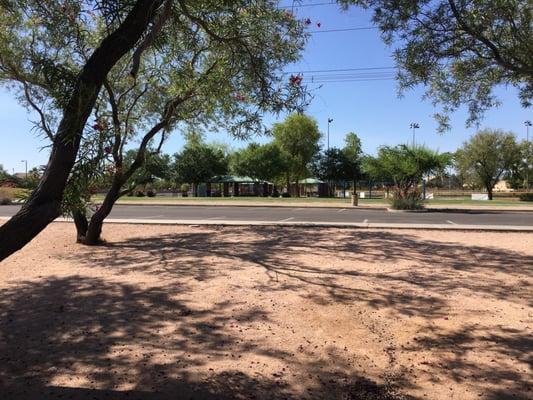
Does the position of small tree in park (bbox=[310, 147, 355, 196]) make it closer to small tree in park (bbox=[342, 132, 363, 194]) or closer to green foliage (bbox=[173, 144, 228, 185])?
small tree in park (bbox=[342, 132, 363, 194])

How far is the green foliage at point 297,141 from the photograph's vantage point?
65.9 meters

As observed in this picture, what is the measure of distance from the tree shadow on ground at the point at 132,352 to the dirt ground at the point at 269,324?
0.02 m

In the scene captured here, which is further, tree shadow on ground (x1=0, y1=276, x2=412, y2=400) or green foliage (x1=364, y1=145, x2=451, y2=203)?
green foliage (x1=364, y1=145, x2=451, y2=203)

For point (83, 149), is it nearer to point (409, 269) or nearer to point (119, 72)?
point (409, 269)

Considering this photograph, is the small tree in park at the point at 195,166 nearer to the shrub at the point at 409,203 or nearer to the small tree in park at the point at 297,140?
the small tree in park at the point at 297,140

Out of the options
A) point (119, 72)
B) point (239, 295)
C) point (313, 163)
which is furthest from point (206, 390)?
point (313, 163)

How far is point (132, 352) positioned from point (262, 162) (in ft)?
195

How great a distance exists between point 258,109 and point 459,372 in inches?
170

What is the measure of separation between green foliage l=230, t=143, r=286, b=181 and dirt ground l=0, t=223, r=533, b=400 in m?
53.9

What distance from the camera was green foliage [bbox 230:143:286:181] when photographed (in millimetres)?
64500

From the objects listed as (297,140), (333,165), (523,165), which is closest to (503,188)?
(523,165)

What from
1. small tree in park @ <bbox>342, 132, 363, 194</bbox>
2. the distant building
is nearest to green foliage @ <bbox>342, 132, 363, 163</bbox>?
small tree in park @ <bbox>342, 132, 363, 194</bbox>

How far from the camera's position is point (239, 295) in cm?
730

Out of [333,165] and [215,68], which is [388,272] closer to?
[215,68]
